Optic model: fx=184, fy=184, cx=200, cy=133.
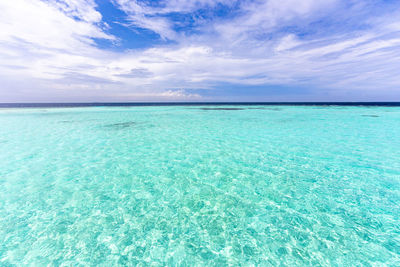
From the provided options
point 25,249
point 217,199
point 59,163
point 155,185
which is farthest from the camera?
point 59,163

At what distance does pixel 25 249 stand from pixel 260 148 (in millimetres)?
10361

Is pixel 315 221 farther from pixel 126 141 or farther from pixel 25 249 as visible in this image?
pixel 126 141

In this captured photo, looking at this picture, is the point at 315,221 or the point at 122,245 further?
the point at 315,221

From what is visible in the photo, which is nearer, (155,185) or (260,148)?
(155,185)

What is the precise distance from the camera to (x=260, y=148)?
11.0 m

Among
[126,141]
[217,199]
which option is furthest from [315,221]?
[126,141]

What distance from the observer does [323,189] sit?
6066 millimetres

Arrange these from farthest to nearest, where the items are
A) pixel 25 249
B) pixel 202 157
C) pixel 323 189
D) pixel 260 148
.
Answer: pixel 260 148
pixel 202 157
pixel 323 189
pixel 25 249

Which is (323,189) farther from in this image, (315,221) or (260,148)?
(260,148)

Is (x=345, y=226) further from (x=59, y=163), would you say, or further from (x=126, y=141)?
(x=126, y=141)

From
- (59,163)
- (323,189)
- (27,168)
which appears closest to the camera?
(323,189)

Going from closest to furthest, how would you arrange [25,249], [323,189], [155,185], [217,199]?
[25,249]
[217,199]
[323,189]
[155,185]

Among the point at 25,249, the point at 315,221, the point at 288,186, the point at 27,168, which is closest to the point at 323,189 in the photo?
the point at 288,186

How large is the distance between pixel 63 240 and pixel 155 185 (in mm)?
2927
